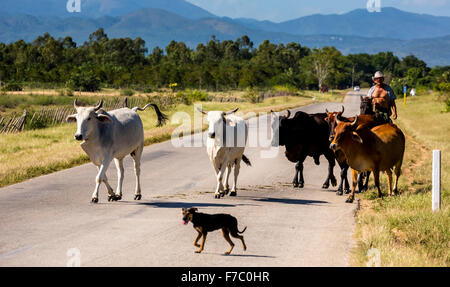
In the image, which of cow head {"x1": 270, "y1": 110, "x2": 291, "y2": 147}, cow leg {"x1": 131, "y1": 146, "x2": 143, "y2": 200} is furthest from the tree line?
cow leg {"x1": 131, "y1": 146, "x2": 143, "y2": 200}

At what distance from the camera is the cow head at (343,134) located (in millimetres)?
10805

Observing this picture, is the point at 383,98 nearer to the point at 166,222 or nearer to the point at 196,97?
the point at 166,222

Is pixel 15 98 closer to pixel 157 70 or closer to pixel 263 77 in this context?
pixel 157 70

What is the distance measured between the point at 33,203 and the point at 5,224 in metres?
1.90

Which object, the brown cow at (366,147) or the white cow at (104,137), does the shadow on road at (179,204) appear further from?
the brown cow at (366,147)

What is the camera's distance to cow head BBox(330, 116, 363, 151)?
10805 millimetres

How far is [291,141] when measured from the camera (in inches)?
505

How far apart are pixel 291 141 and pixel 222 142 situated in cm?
184

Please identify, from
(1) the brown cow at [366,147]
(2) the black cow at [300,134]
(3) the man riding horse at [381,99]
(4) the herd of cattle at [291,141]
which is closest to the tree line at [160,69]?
(3) the man riding horse at [381,99]

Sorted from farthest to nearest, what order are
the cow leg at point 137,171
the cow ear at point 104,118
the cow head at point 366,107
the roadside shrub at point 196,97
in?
the roadside shrub at point 196,97 < the cow head at point 366,107 < the cow leg at point 137,171 < the cow ear at point 104,118

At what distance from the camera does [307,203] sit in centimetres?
1143

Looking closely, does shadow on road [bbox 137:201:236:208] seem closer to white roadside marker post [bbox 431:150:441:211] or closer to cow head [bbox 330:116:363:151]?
cow head [bbox 330:116:363:151]

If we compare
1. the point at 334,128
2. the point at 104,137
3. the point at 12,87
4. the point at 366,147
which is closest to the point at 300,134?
the point at 334,128
